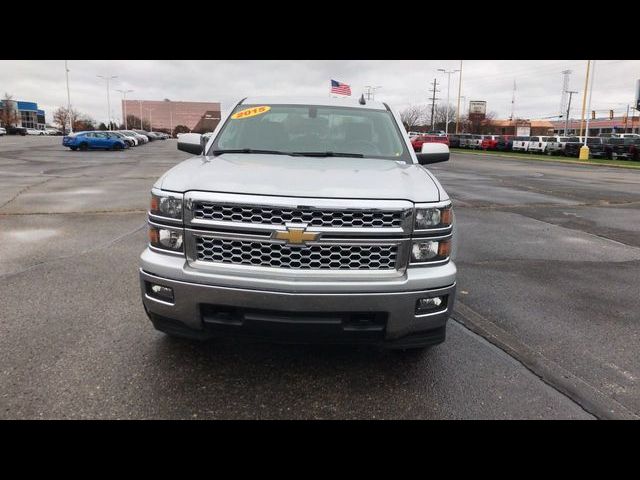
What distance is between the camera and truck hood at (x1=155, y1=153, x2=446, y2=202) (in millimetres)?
2939

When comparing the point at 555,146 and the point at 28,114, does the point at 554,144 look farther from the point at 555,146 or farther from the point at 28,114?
the point at 28,114

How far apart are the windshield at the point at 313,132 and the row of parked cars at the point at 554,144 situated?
27605 millimetres

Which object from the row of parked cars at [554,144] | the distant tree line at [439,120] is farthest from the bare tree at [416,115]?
the row of parked cars at [554,144]

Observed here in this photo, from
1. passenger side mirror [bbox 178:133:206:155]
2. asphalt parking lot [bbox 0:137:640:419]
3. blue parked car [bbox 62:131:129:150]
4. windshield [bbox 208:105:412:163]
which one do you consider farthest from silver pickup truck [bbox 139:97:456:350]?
blue parked car [bbox 62:131:129:150]

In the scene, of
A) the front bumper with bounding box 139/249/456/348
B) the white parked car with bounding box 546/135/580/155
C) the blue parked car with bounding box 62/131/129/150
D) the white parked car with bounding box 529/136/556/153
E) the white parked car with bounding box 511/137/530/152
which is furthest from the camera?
the white parked car with bounding box 511/137/530/152

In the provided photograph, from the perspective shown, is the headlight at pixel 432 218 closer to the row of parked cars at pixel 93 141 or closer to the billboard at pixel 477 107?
the row of parked cars at pixel 93 141

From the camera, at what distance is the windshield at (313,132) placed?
4.18 meters

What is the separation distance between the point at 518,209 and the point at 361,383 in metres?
9.01

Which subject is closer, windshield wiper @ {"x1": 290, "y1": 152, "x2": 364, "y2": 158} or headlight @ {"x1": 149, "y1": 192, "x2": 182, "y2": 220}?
headlight @ {"x1": 149, "y1": 192, "x2": 182, "y2": 220}

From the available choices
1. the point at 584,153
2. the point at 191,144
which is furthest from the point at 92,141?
the point at 191,144

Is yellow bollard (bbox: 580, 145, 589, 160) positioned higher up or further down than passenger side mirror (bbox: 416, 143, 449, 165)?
further down

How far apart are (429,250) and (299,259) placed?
80cm

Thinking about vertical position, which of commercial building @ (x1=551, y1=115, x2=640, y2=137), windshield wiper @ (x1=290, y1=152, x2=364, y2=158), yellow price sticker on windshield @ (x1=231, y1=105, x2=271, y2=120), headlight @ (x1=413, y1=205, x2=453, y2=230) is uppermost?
commercial building @ (x1=551, y1=115, x2=640, y2=137)

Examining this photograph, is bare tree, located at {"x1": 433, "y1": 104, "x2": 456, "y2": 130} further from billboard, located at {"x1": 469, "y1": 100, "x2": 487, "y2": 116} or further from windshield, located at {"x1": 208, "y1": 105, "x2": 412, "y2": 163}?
windshield, located at {"x1": 208, "y1": 105, "x2": 412, "y2": 163}
